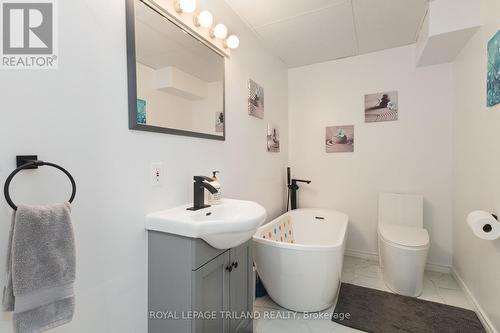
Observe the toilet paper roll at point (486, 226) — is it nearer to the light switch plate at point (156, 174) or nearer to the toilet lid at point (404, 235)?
the toilet lid at point (404, 235)

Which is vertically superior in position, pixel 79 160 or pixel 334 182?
pixel 79 160

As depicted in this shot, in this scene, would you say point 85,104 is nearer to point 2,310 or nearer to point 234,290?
point 2,310

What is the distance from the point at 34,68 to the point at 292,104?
275cm

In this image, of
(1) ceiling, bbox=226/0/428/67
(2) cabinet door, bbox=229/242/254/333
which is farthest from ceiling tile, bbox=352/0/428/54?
(2) cabinet door, bbox=229/242/254/333

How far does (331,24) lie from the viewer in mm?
2156

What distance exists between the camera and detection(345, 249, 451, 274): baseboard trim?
246 cm

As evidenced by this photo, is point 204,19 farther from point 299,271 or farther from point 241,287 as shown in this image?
point 299,271

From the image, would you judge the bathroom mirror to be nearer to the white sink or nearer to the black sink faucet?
the black sink faucet

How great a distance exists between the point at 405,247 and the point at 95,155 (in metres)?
2.28

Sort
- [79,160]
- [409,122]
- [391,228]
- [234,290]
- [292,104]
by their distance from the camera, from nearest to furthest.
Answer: [79,160] < [234,290] < [391,228] < [409,122] < [292,104]

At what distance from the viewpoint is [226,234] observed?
1102mm

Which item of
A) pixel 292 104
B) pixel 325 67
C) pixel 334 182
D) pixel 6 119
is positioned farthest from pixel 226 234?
pixel 325 67

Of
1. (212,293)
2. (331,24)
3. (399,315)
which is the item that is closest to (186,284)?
(212,293)

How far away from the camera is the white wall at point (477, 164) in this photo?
1534 mm
